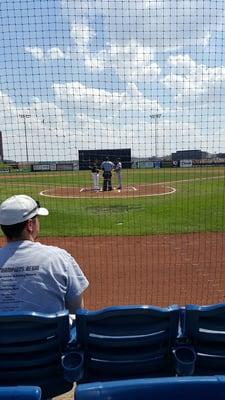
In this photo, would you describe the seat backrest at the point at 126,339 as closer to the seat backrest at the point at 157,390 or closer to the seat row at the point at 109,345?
the seat row at the point at 109,345

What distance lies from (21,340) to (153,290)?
14.3ft

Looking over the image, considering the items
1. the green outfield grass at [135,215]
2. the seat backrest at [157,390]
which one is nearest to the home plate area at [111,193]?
the green outfield grass at [135,215]

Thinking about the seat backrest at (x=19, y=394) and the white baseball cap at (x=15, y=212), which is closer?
the seat backrest at (x=19, y=394)

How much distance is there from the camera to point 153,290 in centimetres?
684

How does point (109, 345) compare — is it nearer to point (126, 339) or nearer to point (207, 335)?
point (126, 339)

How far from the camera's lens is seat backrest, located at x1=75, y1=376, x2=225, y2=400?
1837 millimetres

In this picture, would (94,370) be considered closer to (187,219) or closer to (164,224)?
(164,224)

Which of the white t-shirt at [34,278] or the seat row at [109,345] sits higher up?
the white t-shirt at [34,278]

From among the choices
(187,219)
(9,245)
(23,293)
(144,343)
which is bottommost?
(187,219)

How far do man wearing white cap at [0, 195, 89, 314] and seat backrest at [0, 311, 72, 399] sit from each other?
364 millimetres

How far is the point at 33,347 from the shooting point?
2.70m

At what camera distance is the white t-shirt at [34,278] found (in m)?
3.04

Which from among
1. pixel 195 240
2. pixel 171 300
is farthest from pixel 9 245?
pixel 195 240

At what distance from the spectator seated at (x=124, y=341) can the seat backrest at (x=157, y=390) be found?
0.79 meters
